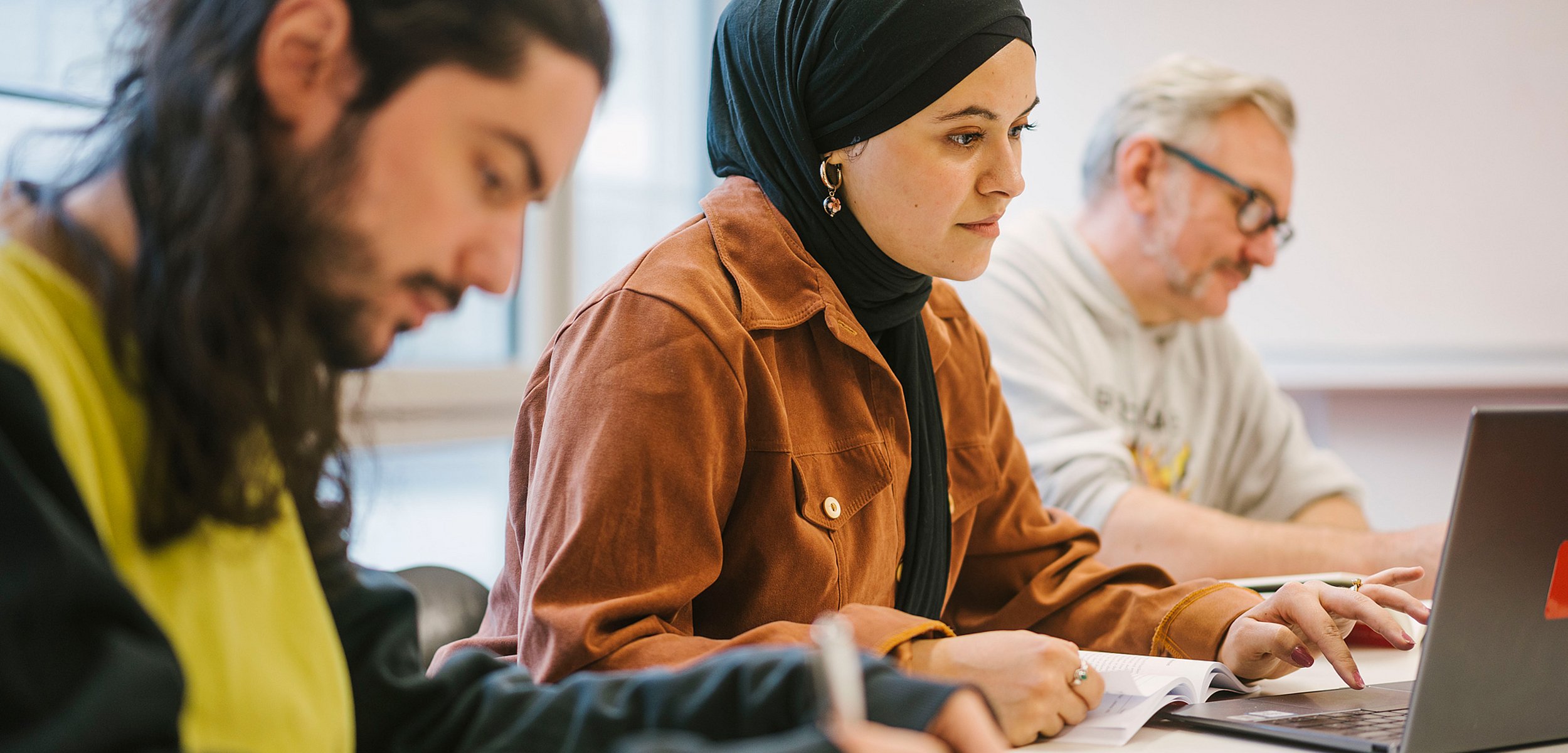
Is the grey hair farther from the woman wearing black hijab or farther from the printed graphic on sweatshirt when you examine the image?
the woman wearing black hijab

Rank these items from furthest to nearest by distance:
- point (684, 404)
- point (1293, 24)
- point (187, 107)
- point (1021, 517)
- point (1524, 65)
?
point (1293, 24)
point (1524, 65)
point (1021, 517)
point (684, 404)
point (187, 107)

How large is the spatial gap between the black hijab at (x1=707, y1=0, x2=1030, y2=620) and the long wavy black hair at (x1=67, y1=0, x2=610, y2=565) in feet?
1.80

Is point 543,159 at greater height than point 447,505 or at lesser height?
greater

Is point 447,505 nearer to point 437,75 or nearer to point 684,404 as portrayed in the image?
point 684,404

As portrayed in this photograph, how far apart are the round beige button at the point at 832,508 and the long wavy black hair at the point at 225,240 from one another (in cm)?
54

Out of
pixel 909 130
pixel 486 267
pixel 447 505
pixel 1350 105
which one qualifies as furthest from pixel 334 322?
pixel 1350 105

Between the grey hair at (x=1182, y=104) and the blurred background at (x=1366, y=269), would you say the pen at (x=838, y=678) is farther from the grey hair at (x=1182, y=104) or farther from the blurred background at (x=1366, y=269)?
the blurred background at (x=1366, y=269)

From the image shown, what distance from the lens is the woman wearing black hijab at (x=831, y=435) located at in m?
1.00

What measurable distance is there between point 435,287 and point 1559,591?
0.86m

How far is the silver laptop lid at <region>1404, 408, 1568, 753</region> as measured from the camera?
0.88 metres

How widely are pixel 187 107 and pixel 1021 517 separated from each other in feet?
3.48

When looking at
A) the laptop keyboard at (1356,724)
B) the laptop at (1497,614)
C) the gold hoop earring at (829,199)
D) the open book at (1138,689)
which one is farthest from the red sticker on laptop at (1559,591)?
the gold hoop earring at (829,199)

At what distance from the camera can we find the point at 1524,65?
283 centimetres

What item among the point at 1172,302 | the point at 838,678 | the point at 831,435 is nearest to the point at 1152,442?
the point at 1172,302
